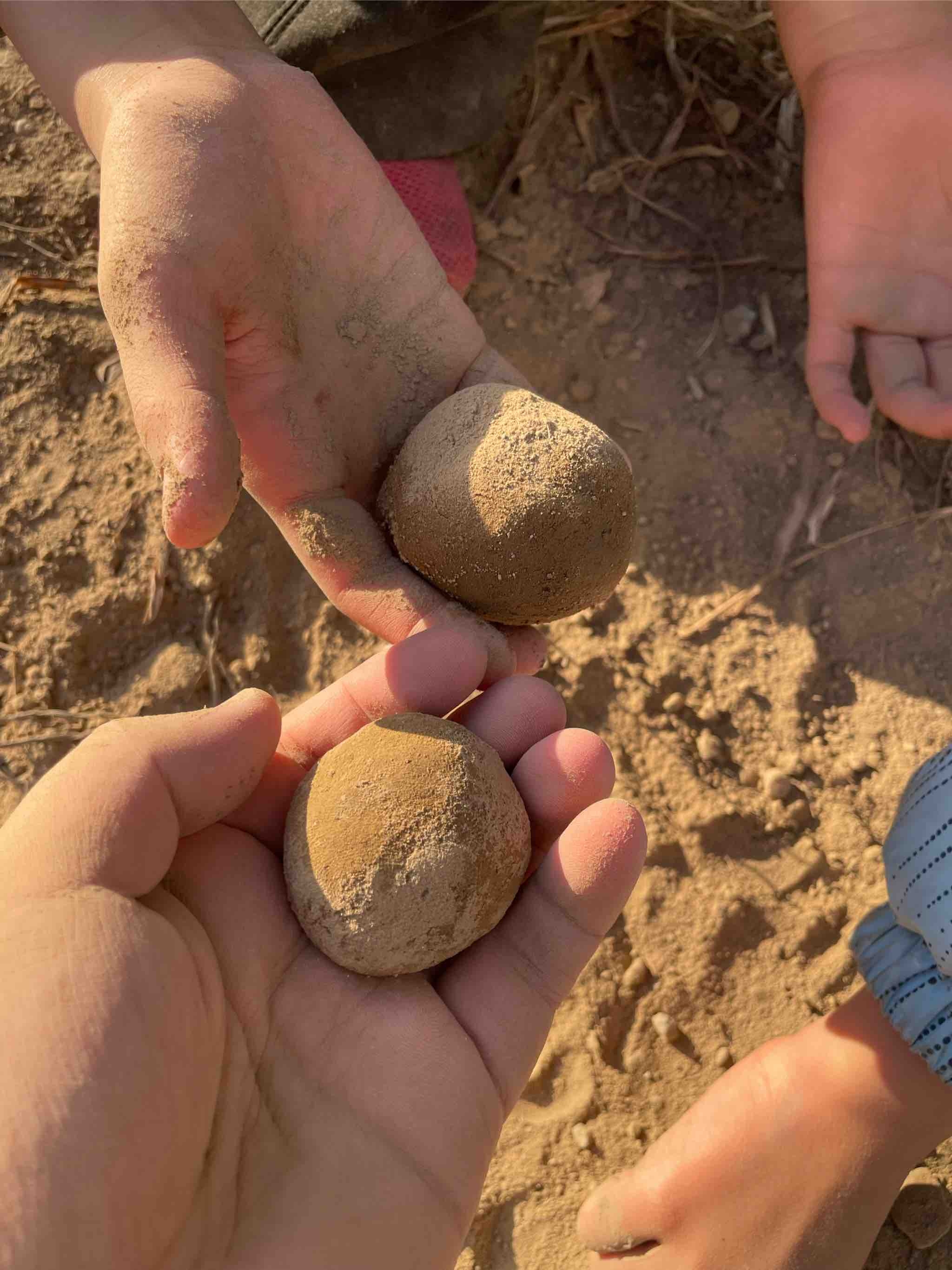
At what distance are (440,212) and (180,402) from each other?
141cm

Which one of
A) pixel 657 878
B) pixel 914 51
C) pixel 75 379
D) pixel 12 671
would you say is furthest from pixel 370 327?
pixel 914 51

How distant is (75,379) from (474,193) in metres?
1.14

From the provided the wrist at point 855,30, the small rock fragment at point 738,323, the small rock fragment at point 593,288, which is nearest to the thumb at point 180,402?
the small rock fragment at point 593,288

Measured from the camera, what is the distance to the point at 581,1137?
1.92 m

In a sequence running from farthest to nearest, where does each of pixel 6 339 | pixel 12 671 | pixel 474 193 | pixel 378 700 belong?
pixel 474 193 → pixel 6 339 → pixel 12 671 → pixel 378 700

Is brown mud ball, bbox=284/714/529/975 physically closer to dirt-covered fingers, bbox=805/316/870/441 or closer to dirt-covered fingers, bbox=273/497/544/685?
dirt-covered fingers, bbox=273/497/544/685

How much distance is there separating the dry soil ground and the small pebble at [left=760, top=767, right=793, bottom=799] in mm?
18

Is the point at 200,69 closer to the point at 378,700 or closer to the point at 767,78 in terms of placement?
the point at 378,700

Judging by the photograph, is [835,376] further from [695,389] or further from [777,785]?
[777,785]

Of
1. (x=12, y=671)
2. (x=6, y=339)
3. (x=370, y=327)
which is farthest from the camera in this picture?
(x=6, y=339)

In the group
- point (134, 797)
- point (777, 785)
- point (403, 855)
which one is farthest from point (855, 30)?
point (134, 797)

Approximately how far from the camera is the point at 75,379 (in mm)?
2352

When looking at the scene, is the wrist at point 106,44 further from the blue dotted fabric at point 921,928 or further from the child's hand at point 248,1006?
the blue dotted fabric at point 921,928

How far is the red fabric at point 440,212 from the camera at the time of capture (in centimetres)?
246
